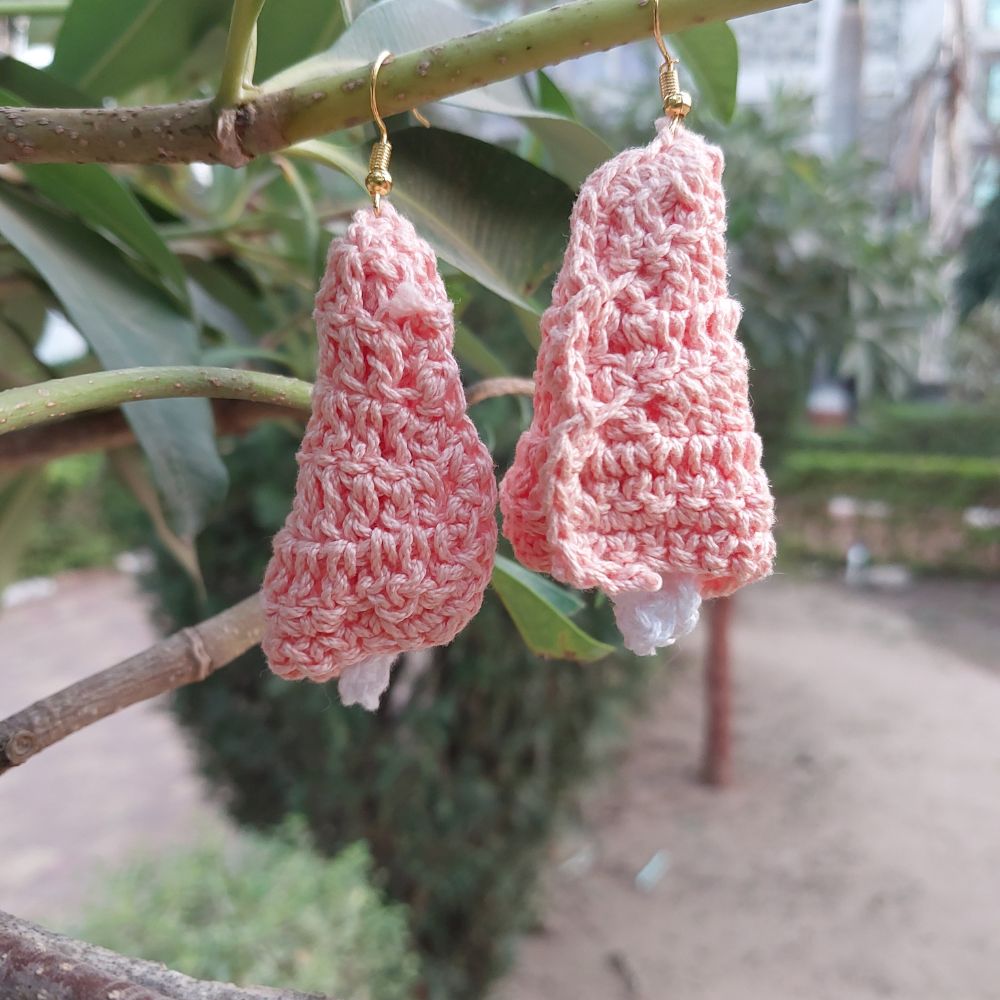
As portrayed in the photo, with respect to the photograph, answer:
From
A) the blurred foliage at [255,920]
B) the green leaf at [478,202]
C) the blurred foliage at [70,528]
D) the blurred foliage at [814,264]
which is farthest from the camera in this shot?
the blurred foliage at [70,528]

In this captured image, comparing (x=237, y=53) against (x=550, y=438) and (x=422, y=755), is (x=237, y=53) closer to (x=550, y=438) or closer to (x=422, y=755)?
(x=550, y=438)

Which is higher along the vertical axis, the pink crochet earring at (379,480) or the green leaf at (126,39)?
the green leaf at (126,39)

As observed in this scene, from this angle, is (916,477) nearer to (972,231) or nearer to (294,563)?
(972,231)

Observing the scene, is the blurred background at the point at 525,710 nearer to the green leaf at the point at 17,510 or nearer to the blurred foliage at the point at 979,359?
the green leaf at the point at 17,510

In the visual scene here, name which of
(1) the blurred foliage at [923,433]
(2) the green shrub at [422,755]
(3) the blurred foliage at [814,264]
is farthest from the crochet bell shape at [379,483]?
(1) the blurred foliage at [923,433]

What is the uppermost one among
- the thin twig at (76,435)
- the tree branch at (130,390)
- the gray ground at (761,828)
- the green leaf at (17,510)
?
the tree branch at (130,390)

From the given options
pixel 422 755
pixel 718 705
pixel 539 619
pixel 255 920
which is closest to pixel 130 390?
pixel 539 619
